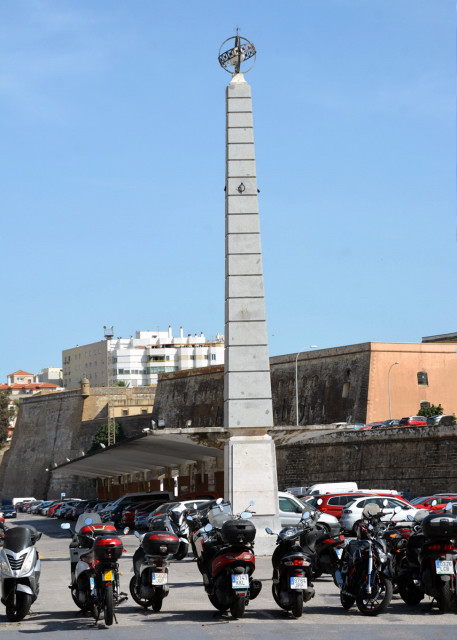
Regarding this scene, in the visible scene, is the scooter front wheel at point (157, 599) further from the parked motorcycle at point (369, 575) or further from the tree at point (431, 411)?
the tree at point (431, 411)

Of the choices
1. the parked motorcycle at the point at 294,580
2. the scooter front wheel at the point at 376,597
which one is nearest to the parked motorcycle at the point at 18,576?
the parked motorcycle at the point at 294,580

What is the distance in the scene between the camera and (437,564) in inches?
478

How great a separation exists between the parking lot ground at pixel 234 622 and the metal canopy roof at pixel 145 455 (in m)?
10.6

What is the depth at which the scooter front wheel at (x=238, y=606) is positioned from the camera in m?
12.0

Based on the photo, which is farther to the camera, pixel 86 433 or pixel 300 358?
pixel 86 433

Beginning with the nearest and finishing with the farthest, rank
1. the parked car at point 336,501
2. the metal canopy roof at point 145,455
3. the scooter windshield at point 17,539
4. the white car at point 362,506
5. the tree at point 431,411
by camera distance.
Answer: the scooter windshield at point 17,539, the white car at point 362,506, the metal canopy roof at point 145,455, the parked car at point 336,501, the tree at point 431,411

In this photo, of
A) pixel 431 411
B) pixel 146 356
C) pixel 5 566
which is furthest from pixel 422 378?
pixel 146 356

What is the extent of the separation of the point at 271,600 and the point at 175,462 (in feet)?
96.0

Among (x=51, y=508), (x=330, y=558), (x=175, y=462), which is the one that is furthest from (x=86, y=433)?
(x=330, y=558)

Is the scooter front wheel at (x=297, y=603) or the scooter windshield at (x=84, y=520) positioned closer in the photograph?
the scooter front wheel at (x=297, y=603)

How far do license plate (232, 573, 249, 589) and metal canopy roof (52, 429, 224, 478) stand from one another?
1220 cm

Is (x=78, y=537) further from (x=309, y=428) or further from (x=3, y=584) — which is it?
(x=309, y=428)

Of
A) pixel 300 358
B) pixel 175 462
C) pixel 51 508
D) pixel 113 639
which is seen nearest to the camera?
pixel 113 639

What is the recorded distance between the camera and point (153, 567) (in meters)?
12.5
